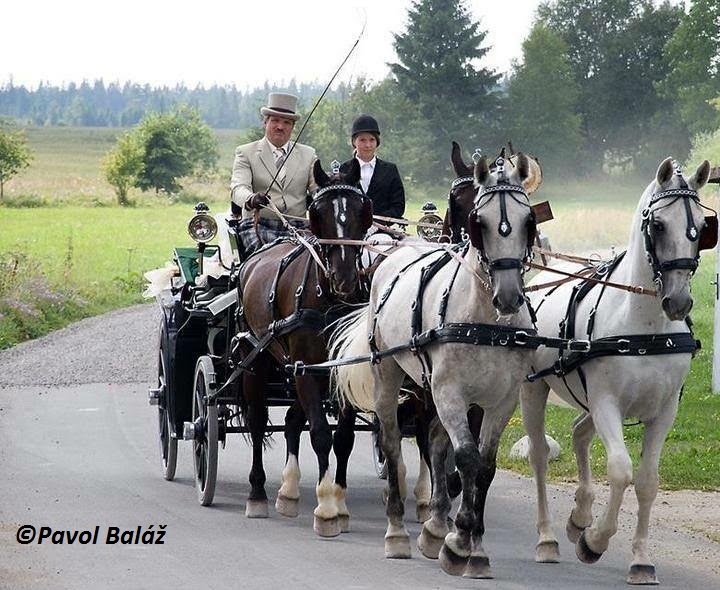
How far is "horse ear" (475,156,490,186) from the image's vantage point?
6719mm

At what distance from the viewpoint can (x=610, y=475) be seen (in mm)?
6762

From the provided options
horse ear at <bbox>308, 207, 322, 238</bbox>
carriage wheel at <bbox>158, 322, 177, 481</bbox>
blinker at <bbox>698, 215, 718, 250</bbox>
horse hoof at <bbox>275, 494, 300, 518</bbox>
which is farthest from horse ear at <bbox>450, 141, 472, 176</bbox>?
carriage wheel at <bbox>158, 322, 177, 481</bbox>

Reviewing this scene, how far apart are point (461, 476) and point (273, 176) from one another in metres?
3.68

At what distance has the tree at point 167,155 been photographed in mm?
62625

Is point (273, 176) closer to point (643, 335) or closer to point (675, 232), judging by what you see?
point (643, 335)

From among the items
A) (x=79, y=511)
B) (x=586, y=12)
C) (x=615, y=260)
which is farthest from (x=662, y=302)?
(x=586, y=12)

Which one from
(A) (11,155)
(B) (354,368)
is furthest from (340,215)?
(A) (11,155)

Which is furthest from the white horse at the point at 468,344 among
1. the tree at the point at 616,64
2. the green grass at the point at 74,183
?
the tree at the point at 616,64

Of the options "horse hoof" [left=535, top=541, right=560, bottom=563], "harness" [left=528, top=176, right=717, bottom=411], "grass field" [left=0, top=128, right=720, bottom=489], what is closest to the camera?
"harness" [left=528, top=176, right=717, bottom=411]

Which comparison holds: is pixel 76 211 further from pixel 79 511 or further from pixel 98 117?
pixel 98 117

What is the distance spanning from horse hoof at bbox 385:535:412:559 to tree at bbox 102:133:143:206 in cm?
5425

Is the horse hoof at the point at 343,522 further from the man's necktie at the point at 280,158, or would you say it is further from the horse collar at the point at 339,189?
the man's necktie at the point at 280,158

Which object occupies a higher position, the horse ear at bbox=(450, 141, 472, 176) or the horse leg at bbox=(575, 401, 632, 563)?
the horse ear at bbox=(450, 141, 472, 176)

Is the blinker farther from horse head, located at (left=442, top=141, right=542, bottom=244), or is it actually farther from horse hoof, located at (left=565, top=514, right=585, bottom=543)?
horse hoof, located at (left=565, top=514, right=585, bottom=543)
